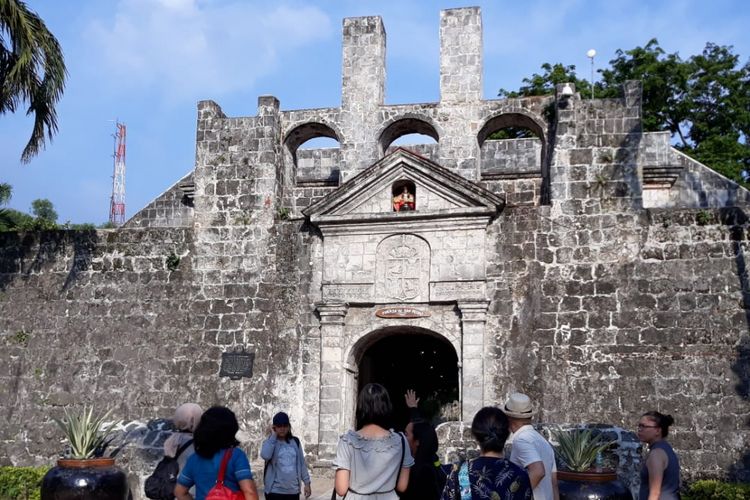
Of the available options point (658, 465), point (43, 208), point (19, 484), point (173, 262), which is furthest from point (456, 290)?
point (43, 208)

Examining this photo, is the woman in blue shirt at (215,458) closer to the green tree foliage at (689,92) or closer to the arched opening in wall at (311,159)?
the arched opening in wall at (311,159)

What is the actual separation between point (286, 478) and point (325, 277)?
688 cm

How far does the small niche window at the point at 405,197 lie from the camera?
1426cm

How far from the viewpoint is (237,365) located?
14.3 m

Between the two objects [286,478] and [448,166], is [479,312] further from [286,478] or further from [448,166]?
[286,478]

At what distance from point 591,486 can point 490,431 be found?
2.55m

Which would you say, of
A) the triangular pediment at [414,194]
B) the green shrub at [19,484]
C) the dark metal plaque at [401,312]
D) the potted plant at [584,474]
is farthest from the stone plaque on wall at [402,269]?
the potted plant at [584,474]

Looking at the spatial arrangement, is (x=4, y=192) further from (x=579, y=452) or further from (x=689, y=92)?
(x=689, y=92)

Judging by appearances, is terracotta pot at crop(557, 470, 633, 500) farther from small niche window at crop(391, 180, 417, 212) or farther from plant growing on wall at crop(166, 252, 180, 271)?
plant growing on wall at crop(166, 252, 180, 271)

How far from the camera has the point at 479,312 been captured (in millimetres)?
13445

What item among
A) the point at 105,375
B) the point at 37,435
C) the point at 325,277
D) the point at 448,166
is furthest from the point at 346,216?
the point at 37,435

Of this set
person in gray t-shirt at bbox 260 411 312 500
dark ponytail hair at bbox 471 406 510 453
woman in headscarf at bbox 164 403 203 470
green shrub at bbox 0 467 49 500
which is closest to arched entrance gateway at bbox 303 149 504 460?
green shrub at bbox 0 467 49 500

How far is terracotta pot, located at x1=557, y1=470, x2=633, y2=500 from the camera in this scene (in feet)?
22.9

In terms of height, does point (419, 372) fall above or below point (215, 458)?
above
